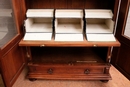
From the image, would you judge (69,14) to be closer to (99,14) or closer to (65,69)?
(99,14)

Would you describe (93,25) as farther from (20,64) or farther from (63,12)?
(20,64)

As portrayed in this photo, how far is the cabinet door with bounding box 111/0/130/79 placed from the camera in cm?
134

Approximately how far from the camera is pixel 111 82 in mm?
1618

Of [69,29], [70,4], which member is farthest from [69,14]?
[70,4]

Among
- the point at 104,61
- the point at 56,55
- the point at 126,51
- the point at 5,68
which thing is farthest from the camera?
the point at 56,55

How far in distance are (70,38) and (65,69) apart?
0.47 metres

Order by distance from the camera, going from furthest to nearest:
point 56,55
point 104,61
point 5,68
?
point 56,55, point 104,61, point 5,68

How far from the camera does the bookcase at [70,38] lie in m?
1.31

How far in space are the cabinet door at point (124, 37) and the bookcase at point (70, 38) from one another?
0.24 feet

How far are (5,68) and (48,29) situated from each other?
2.15 ft

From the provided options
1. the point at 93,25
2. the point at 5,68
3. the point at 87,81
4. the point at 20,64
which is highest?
the point at 93,25

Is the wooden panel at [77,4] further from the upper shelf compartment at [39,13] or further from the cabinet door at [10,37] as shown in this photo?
the cabinet door at [10,37]

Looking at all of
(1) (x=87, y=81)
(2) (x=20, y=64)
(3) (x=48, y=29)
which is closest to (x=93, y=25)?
(3) (x=48, y=29)

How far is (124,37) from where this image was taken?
4.64ft
